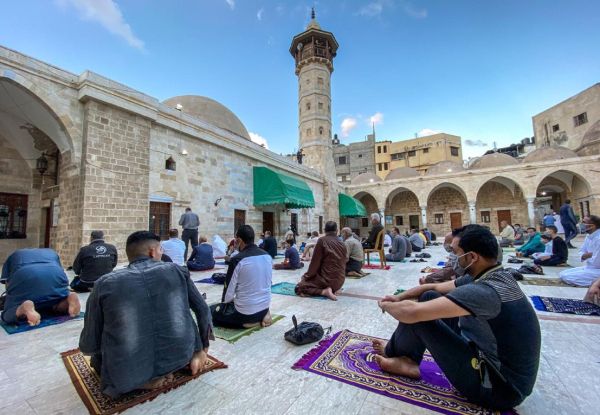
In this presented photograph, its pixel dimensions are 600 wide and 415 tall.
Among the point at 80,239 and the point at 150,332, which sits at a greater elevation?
the point at 80,239

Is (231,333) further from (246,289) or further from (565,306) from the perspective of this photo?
(565,306)

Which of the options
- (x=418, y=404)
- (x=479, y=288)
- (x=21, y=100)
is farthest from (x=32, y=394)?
(x=21, y=100)

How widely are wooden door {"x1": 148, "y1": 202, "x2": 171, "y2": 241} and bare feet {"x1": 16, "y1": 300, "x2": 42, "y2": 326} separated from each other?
5036 mm

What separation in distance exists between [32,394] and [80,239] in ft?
18.2

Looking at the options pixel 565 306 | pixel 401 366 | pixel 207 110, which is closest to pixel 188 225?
pixel 401 366

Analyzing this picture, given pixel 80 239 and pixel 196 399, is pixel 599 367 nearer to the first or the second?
pixel 196 399

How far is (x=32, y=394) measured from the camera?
1641mm

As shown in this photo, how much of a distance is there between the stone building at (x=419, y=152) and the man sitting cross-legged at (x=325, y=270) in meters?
27.1

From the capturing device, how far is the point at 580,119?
20438mm

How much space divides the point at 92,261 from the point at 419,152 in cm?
3309

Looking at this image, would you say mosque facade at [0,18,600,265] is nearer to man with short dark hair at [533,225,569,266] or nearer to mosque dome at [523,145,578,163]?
mosque dome at [523,145,578,163]

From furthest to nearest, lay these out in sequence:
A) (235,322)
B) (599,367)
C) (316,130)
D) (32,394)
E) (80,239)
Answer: (316,130) < (80,239) < (235,322) < (599,367) < (32,394)

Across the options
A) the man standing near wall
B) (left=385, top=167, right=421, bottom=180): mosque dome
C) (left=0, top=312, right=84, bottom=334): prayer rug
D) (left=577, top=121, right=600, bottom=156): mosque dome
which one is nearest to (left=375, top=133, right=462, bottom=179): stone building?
(left=385, top=167, right=421, bottom=180): mosque dome

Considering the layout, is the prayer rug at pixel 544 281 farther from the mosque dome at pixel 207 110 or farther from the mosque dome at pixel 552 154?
the mosque dome at pixel 552 154
